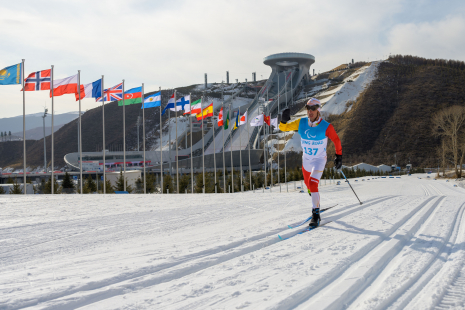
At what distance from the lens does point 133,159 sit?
62.6 meters

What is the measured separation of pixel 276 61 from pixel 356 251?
98144mm

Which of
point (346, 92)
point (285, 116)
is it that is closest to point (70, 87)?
point (285, 116)

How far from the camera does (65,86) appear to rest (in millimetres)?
18109

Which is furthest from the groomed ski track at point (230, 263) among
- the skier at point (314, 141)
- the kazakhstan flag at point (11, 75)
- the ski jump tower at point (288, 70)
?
the ski jump tower at point (288, 70)

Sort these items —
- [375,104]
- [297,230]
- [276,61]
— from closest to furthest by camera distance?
[297,230], [375,104], [276,61]

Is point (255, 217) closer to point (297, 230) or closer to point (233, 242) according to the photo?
point (297, 230)

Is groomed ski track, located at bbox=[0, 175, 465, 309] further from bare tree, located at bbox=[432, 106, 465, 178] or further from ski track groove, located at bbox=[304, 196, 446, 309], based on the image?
bare tree, located at bbox=[432, 106, 465, 178]

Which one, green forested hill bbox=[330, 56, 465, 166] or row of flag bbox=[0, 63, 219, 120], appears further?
green forested hill bbox=[330, 56, 465, 166]

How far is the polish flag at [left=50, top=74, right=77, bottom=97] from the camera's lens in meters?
18.0

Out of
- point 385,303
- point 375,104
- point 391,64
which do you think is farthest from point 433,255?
point 391,64

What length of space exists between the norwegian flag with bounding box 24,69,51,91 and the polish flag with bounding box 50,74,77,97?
0.60 meters

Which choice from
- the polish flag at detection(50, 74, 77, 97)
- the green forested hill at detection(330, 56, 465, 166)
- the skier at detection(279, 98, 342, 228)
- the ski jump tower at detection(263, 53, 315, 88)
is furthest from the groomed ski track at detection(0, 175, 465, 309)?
the ski jump tower at detection(263, 53, 315, 88)

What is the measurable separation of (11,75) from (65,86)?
8.62ft

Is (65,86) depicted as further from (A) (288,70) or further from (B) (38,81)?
(A) (288,70)
